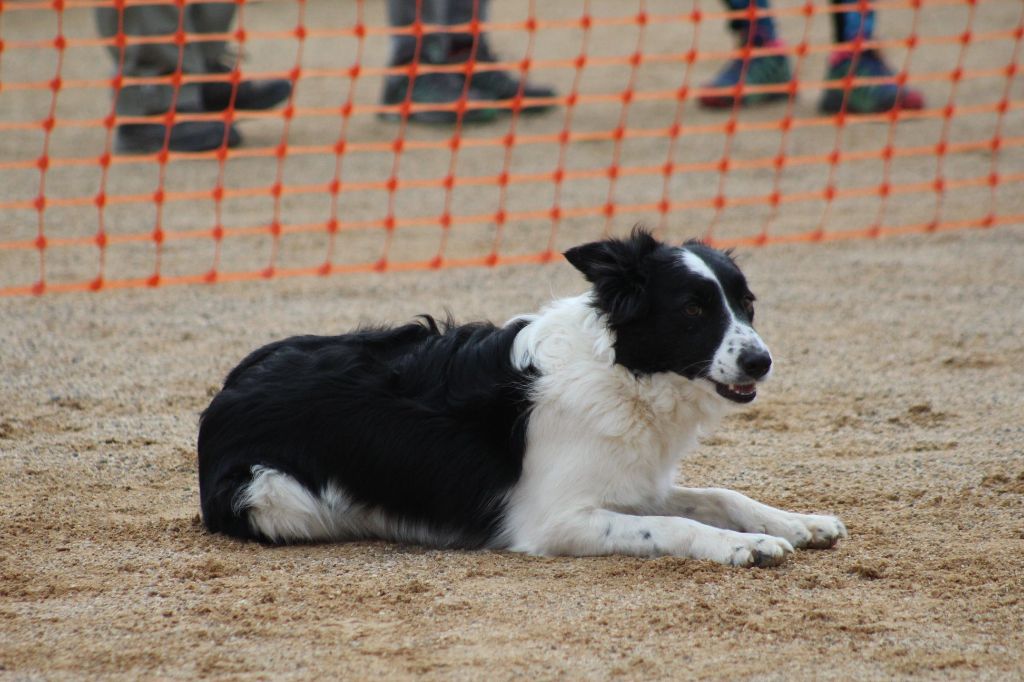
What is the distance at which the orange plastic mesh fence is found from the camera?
8.30 m

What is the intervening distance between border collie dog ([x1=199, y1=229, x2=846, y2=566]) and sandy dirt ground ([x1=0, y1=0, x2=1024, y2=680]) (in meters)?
0.12

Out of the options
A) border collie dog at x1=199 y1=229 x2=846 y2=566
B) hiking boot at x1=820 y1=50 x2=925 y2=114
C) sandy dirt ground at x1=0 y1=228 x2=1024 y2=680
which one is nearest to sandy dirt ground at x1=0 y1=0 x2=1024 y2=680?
sandy dirt ground at x1=0 y1=228 x2=1024 y2=680

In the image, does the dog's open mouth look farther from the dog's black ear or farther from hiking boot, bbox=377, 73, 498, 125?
hiking boot, bbox=377, 73, 498, 125

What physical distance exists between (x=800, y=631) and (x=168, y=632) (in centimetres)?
162

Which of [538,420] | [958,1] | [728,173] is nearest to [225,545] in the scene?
[538,420]

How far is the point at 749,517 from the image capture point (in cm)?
413

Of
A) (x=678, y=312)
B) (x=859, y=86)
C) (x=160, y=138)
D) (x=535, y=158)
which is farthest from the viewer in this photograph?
(x=859, y=86)

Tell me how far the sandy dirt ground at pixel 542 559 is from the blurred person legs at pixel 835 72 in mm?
4745

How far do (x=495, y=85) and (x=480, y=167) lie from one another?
1.84 meters

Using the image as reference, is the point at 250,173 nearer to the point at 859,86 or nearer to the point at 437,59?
the point at 437,59

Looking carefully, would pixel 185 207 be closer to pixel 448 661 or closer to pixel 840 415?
pixel 840 415

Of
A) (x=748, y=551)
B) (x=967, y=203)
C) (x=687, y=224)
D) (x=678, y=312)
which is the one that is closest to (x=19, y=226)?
(x=687, y=224)

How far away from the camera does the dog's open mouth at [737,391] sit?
159 inches

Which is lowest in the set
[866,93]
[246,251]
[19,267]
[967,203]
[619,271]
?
[19,267]
